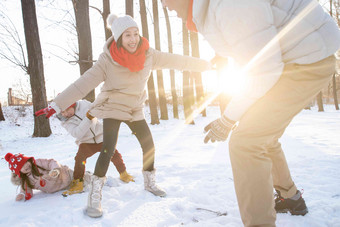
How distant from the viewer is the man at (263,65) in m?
1.20

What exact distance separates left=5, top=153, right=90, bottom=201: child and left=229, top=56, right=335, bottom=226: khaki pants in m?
2.28

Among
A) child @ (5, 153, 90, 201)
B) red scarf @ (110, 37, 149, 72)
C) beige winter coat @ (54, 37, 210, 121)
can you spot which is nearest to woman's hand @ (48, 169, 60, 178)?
child @ (5, 153, 90, 201)

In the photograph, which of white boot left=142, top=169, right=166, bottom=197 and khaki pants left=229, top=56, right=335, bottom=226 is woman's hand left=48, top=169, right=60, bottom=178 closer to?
white boot left=142, top=169, right=166, bottom=197

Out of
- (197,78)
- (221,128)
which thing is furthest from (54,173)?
(197,78)

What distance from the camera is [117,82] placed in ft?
7.89

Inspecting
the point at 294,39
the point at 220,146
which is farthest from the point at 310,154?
the point at 294,39

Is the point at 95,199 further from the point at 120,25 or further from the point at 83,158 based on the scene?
the point at 120,25

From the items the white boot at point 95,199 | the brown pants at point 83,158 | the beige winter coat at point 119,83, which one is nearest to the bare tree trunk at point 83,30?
the brown pants at point 83,158

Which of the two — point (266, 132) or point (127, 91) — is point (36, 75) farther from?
point (266, 132)

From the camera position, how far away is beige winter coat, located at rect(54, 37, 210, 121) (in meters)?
2.29

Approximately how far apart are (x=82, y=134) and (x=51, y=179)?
25.0 inches

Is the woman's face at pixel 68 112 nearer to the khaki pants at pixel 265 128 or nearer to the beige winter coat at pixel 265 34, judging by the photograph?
the beige winter coat at pixel 265 34

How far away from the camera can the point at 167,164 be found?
393 cm

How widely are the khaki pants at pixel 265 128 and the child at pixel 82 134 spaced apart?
2019 mm
